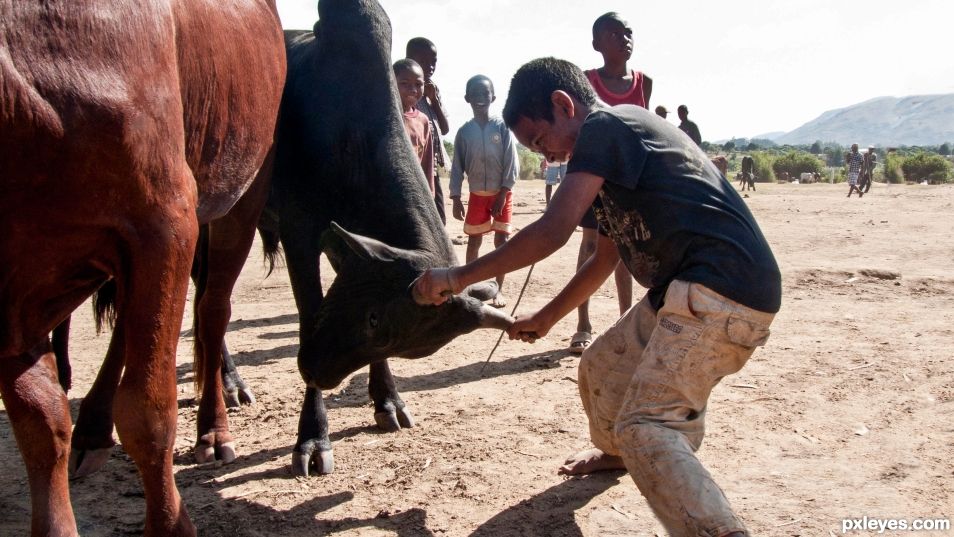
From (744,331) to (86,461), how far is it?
2.97 metres

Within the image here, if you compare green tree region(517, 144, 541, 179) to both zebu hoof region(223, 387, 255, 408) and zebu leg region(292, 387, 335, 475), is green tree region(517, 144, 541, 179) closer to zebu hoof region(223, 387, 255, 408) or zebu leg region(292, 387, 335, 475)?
zebu hoof region(223, 387, 255, 408)

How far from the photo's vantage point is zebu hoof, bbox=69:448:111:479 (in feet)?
12.9

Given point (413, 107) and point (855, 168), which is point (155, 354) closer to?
point (413, 107)

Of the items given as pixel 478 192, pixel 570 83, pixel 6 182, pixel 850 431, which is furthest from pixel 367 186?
pixel 478 192

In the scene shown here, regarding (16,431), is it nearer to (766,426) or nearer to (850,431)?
(766,426)

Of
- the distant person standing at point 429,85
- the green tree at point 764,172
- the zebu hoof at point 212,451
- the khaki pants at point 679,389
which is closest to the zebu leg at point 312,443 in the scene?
the zebu hoof at point 212,451

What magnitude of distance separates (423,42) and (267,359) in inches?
123

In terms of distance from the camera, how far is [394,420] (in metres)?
4.43

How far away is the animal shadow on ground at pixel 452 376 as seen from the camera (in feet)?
16.7

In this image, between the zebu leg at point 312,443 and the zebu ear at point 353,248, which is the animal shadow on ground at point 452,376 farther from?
the zebu ear at point 353,248

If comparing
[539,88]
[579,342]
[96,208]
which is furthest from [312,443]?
[579,342]

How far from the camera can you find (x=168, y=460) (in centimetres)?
288

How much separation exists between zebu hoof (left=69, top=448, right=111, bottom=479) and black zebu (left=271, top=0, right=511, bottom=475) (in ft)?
3.09

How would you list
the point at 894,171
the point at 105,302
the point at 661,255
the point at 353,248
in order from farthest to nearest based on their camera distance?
the point at 894,171
the point at 105,302
the point at 353,248
the point at 661,255
